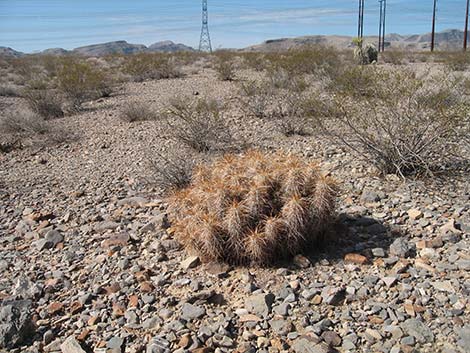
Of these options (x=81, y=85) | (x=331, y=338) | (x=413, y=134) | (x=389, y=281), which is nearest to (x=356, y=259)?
(x=389, y=281)

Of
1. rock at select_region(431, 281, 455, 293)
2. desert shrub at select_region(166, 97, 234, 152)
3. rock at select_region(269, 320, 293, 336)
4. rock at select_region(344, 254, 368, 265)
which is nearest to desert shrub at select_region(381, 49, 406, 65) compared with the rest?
desert shrub at select_region(166, 97, 234, 152)

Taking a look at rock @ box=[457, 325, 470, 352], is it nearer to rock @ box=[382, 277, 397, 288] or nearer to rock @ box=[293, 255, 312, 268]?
rock @ box=[382, 277, 397, 288]

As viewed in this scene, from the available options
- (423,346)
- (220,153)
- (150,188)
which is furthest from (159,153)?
(423,346)

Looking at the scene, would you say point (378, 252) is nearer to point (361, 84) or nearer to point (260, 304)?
point (260, 304)

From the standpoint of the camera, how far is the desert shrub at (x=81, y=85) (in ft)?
47.2

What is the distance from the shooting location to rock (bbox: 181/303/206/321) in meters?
3.83

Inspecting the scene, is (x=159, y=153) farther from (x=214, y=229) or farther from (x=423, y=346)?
(x=423, y=346)

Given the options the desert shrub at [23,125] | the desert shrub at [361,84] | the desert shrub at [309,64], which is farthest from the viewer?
the desert shrub at [309,64]

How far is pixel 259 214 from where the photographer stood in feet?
14.4

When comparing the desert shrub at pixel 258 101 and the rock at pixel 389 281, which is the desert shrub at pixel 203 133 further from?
the rock at pixel 389 281

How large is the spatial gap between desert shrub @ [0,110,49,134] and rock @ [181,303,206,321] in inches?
316

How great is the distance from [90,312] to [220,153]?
4.59m

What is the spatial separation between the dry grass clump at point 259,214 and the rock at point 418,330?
4.03ft

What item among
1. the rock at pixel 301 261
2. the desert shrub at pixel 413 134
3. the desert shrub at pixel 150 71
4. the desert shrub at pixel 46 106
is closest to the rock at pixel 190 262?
the rock at pixel 301 261
